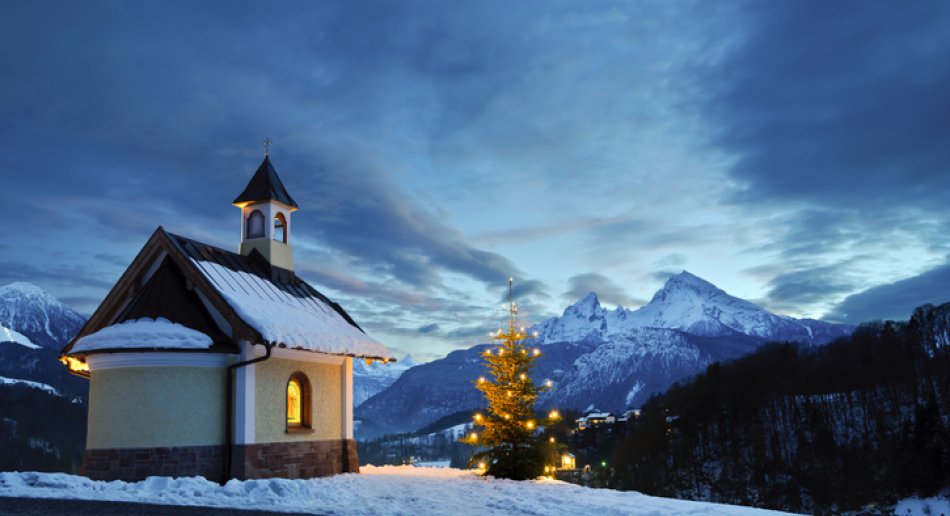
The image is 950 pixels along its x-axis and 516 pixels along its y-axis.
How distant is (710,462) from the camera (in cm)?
12069

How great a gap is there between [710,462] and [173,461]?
372 ft

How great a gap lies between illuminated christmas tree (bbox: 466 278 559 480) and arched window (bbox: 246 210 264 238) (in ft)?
30.4

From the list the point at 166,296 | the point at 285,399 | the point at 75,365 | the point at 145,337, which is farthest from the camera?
the point at 75,365

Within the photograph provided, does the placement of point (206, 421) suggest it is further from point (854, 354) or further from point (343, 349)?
point (854, 354)

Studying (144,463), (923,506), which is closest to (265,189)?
(144,463)

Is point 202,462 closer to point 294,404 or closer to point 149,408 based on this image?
point 149,408

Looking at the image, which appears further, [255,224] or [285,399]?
[255,224]

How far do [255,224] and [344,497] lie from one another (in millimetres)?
13331

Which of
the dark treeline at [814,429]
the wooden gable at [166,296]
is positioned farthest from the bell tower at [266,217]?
the dark treeline at [814,429]

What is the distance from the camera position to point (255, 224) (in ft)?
91.7

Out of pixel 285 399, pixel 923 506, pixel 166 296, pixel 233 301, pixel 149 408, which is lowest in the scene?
pixel 923 506

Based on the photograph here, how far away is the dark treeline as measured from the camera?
106 meters

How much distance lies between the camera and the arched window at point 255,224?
1094 inches

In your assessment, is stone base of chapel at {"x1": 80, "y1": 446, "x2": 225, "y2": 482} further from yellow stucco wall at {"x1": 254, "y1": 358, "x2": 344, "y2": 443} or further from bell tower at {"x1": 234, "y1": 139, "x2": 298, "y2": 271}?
bell tower at {"x1": 234, "y1": 139, "x2": 298, "y2": 271}
